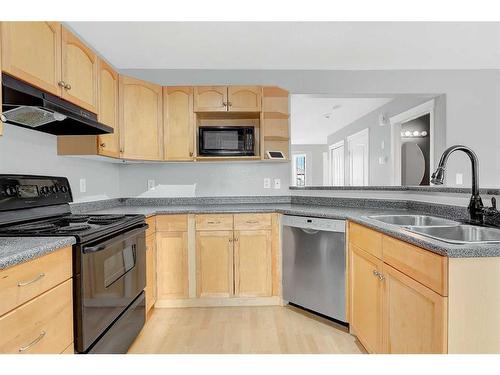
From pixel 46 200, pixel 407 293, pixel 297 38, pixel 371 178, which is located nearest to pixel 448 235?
pixel 407 293

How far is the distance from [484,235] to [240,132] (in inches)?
80.4

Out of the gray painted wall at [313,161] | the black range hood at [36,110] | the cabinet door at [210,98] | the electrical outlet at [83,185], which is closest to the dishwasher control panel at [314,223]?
the cabinet door at [210,98]

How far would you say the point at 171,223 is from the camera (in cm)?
256

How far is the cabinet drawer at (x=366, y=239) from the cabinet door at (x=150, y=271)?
5.10 feet

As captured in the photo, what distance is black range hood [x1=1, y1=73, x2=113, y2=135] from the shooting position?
1.41 m

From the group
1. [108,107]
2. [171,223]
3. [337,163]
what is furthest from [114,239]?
[337,163]

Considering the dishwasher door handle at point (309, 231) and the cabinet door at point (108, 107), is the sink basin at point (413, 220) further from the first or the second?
the cabinet door at point (108, 107)

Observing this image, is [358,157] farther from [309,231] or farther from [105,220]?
[105,220]

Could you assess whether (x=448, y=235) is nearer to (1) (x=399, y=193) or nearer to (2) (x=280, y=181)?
(1) (x=399, y=193)

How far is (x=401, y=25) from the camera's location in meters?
2.26

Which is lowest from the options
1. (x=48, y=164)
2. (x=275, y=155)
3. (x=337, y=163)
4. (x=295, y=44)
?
(x=48, y=164)

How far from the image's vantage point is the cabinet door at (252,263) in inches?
102

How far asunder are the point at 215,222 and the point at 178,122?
1.04 meters

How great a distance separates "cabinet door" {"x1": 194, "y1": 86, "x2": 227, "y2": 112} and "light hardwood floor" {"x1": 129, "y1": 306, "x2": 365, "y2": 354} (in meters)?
1.84
